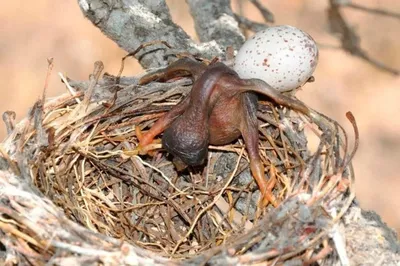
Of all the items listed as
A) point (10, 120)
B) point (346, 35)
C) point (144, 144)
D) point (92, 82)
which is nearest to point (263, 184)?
point (144, 144)

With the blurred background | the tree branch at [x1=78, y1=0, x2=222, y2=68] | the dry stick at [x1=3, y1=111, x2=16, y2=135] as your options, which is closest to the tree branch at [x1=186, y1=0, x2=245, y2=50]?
the tree branch at [x1=78, y1=0, x2=222, y2=68]

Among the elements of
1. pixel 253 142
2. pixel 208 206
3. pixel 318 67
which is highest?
pixel 253 142

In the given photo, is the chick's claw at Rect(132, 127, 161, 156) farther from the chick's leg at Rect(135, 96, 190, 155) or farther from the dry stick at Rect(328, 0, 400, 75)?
the dry stick at Rect(328, 0, 400, 75)

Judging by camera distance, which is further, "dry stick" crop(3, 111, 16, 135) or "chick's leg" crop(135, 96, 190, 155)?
"chick's leg" crop(135, 96, 190, 155)

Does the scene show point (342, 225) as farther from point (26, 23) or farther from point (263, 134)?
point (26, 23)

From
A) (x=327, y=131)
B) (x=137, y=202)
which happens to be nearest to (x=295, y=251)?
(x=327, y=131)

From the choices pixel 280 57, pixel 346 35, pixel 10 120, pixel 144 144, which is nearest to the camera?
pixel 10 120

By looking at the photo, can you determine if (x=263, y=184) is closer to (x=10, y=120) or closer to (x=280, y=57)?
(x=280, y=57)
